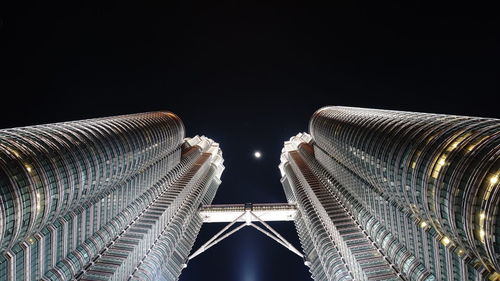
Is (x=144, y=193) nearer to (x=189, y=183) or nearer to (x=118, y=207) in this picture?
(x=118, y=207)

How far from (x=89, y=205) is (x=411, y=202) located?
264 ft

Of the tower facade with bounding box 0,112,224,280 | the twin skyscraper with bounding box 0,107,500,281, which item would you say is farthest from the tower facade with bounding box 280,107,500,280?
the tower facade with bounding box 0,112,224,280

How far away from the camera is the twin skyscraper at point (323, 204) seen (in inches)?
2200

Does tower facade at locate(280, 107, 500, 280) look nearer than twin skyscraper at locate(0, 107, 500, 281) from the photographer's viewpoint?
Yes

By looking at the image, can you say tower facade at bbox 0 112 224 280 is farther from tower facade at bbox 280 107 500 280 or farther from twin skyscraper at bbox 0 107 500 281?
tower facade at bbox 280 107 500 280

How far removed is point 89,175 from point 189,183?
111 meters

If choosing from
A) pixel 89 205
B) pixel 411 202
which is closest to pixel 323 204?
pixel 411 202

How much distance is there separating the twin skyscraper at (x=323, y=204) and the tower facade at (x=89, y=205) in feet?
1.04

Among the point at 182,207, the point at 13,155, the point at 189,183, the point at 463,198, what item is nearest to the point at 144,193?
the point at 182,207

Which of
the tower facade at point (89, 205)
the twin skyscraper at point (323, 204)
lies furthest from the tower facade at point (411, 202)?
the tower facade at point (89, 205)

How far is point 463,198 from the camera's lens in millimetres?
52281

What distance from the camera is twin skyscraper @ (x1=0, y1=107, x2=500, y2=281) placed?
55875 millimetres

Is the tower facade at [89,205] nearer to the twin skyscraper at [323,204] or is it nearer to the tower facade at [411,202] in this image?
the twin skyscraper at [323,204]

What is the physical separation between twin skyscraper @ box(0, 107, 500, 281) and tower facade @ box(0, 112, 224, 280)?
0.32m
